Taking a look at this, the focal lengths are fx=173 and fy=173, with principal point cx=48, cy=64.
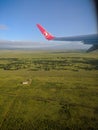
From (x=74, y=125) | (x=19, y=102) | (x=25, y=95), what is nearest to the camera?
(x=74, y=125)

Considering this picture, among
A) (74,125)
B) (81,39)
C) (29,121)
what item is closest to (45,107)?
(29,121)

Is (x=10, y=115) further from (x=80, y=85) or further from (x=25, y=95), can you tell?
(x=80, y=85)

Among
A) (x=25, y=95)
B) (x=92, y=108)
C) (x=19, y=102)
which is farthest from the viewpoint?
(x=25, y=95)

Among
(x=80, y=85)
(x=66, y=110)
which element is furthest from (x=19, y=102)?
(x=80, y=85)

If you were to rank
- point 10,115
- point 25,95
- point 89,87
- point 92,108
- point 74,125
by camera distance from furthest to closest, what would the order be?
point 89,87, point 25,95, point 92,108, point 10,115, point 74,125

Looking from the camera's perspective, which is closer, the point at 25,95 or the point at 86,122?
the point at 86,122

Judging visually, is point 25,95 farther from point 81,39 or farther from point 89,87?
point 81,39

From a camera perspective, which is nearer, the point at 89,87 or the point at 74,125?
the point at 74,125

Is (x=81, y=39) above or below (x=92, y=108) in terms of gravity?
above

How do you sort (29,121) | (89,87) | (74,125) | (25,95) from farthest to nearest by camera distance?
(89,87)
(25,95)
(29,121)
(74,125)
